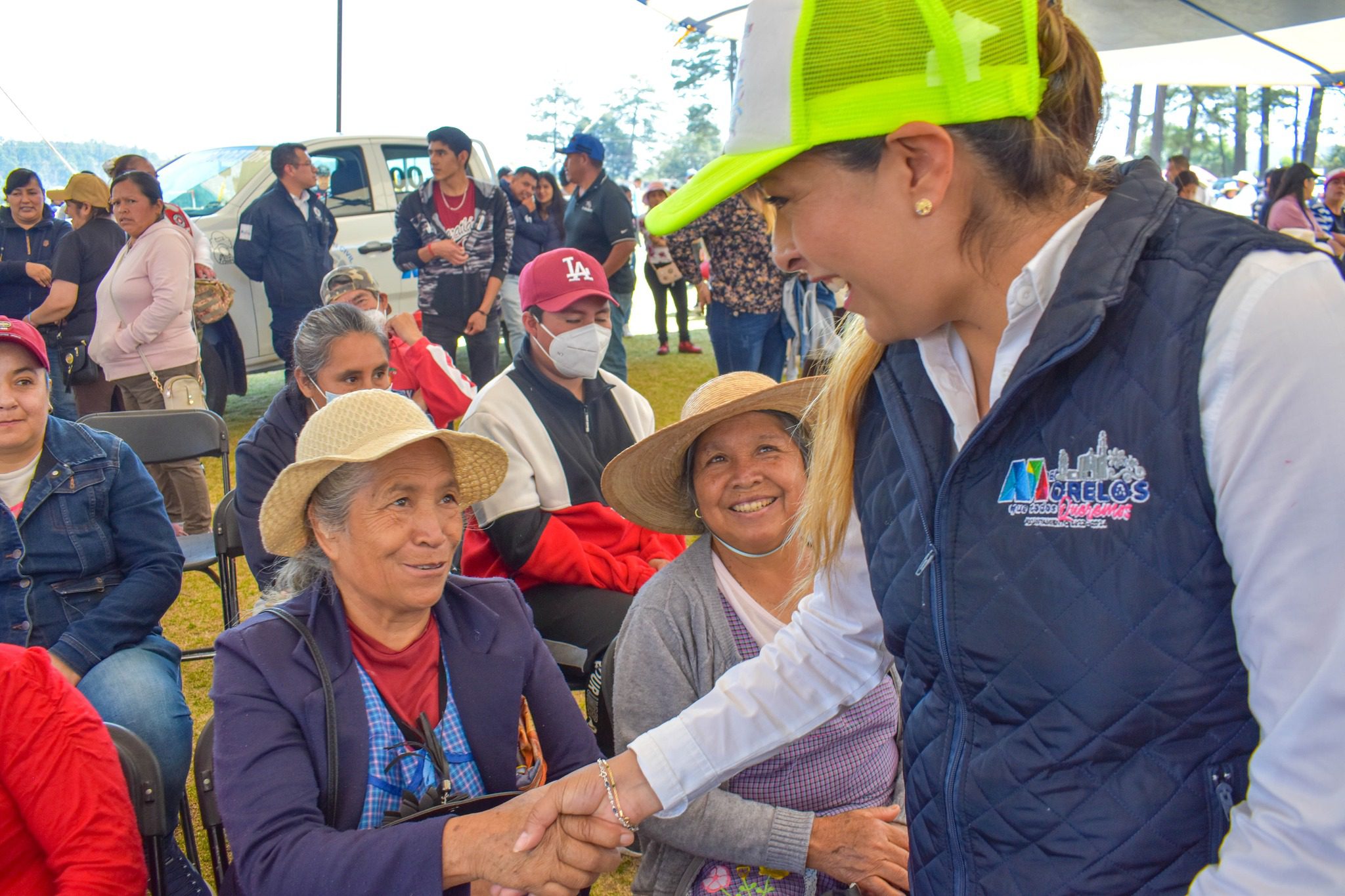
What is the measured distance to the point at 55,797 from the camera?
1.88m

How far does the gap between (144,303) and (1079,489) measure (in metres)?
6.20

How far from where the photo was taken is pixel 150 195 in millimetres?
6016

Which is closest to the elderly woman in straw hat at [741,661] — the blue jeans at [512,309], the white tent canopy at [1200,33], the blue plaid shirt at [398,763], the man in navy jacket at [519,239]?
the blue plaid shirt at [398,763]

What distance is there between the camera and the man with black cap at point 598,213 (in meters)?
7.89

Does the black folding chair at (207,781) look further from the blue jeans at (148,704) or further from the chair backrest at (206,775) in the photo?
the blue jeans at (148,704)

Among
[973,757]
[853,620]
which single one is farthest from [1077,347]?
[853,620]

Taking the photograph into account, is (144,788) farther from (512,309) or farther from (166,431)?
(512,309)

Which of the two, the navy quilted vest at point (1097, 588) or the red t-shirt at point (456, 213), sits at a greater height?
the red t-shirt at point (456, 213)

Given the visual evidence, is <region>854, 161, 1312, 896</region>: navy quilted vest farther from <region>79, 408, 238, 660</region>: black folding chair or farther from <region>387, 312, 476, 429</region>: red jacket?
<region>387, 312, 476, 429</region>: red jacket

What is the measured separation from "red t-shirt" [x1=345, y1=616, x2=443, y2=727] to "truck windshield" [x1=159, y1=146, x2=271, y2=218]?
775 centimetres

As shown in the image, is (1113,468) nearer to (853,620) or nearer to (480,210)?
(853,620)

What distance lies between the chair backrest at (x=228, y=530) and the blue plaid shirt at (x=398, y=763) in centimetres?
192

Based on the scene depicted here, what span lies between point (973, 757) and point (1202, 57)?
10.3 m

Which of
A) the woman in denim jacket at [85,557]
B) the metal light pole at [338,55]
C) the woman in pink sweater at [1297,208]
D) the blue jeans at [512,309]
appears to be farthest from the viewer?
the metal light pole at [338,55]
